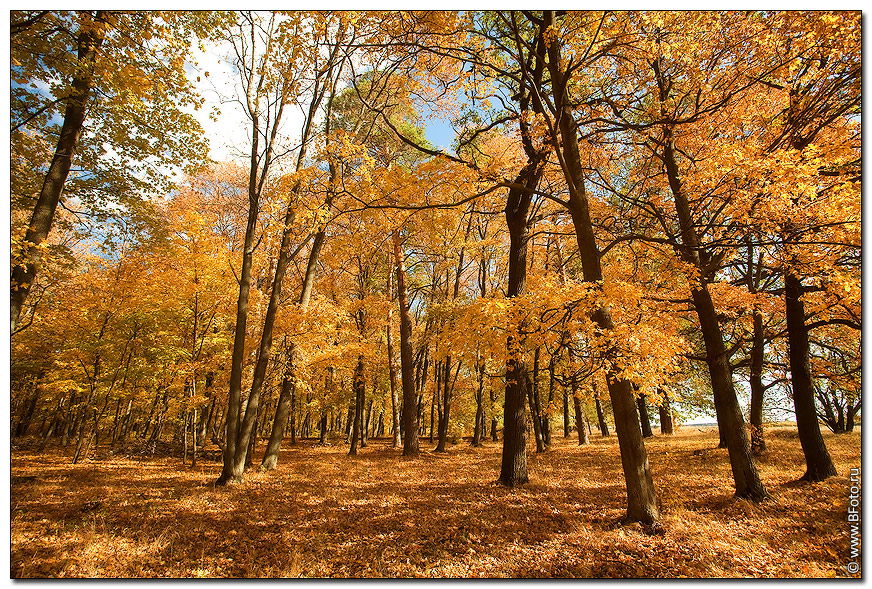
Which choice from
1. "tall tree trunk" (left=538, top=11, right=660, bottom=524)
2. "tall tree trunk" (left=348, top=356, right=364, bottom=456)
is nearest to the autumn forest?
"tall tree trunk" (left=538, top=11, right=660, bottom=524)

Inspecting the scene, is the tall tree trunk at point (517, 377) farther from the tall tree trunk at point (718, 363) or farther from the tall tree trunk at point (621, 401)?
the tall tree trunk at point (718, 363)

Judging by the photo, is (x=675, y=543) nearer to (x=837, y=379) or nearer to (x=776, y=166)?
(x=776, y=166)

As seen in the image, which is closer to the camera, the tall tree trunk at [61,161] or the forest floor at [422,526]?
the forest floor at [422,526]

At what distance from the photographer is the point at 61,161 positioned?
20.2ft

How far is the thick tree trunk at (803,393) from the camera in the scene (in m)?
6.54

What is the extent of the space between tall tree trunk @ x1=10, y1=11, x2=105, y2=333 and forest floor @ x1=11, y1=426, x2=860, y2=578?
3519mm

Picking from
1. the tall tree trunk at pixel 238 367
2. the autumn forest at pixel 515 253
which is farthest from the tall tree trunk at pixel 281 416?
the tall tree trunk at pixel 238 367

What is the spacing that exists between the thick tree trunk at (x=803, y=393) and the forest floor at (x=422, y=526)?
0.32 meters

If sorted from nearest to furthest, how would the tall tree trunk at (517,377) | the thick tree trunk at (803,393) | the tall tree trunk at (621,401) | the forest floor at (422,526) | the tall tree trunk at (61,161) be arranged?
1. the forest floor at (422,526)
2. the tall tree trunk at (621,401)
3. the tall tree trunk at (61,161)
4. the thick tree trunk at (803,393)
5. the tall tree trunk at (517,377)

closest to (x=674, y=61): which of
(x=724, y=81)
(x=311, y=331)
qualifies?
(x=724, y=81)

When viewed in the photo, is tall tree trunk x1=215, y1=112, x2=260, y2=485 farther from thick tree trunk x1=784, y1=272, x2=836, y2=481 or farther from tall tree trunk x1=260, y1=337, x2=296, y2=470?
thick tree trunk x1=784, y1=272, x2=836, y2=481

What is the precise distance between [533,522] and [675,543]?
73.7 inches

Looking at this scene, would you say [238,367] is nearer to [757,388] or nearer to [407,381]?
[407,381]

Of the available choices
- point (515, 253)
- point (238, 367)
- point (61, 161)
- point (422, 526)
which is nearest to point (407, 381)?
point (238, 367)
